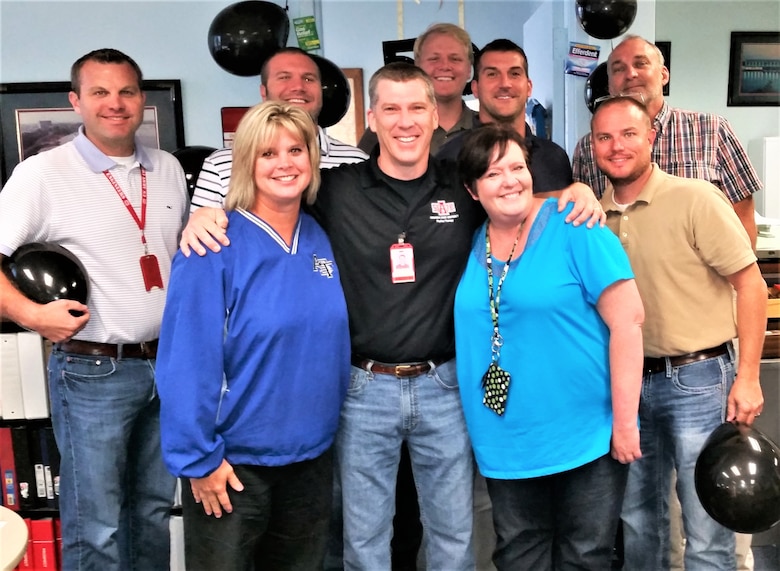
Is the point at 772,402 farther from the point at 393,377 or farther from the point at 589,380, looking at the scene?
the point at 393,377

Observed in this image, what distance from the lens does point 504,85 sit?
258cm

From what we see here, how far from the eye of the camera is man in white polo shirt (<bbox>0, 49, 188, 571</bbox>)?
6.54 ft

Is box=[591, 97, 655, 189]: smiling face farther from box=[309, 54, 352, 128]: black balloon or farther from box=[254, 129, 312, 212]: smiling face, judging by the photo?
box=[309, 54, 352, 128]: black balloon

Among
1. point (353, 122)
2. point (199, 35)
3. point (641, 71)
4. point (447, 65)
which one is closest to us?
point (641, 71)

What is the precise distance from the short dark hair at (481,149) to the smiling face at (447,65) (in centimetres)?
105

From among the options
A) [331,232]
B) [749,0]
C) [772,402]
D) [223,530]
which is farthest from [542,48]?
[223,530]

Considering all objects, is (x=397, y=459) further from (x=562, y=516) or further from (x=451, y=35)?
(x=451, y=35)

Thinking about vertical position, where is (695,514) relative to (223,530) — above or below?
below

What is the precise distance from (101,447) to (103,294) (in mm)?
452

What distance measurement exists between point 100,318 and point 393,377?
0.91 m

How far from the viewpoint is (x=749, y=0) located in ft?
16.6

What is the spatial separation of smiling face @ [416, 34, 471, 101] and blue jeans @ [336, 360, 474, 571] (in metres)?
1.38

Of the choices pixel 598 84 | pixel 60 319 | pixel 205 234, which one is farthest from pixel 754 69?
pixel 60 319

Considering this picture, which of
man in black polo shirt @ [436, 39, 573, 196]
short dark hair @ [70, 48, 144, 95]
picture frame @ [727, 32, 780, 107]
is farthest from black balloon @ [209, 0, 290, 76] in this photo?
picture frame @ [727, 32, 780, 107]
